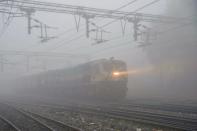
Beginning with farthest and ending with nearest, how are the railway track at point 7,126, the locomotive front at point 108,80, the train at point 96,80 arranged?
the train at point 96,80 → the locomotive front at point 108,80 → the railway track at point 7,126

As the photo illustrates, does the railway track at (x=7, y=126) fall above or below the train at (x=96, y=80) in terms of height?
below

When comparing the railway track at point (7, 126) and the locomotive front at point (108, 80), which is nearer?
the railway track at point (7, 126)

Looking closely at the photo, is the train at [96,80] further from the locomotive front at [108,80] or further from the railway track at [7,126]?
the railway track at [7,126]

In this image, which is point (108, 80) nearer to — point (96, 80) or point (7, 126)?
point (96, 80)

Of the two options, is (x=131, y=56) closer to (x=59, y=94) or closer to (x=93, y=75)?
(x=59, y=94)

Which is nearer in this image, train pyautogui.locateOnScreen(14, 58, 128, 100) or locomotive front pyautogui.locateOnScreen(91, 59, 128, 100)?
locomotive front pyautogui.locateOnScreen(91, 59, 128, 100)

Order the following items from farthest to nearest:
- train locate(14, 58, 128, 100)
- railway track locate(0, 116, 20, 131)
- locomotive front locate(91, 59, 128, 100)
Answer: train locate(14, 58, 128, 100) → locomotive front locate(91, 59, 128, 100) → railway track locate(0, 116, 20, 131)

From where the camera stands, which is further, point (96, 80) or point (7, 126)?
point (96, 80)

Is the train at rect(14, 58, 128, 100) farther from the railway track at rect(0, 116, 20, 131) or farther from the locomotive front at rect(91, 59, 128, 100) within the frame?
the railway track at rect(0, 116, 20, 131)

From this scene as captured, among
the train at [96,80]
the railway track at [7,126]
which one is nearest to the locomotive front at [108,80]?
the train at [96,80]

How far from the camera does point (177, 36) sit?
34.9 meters

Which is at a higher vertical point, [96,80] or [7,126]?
[96,80]

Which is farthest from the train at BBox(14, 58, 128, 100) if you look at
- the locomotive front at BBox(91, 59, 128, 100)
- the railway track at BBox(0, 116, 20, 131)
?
the railway track at BBox(0, 116, 20, 131)

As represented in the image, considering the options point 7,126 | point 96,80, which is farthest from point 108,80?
point 7,126
